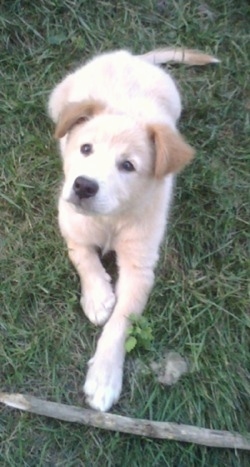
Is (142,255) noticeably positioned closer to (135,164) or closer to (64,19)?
(135,164)

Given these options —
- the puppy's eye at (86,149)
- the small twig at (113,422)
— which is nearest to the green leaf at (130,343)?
the small twig at (113,422)

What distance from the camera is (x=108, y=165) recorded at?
3.51 meters

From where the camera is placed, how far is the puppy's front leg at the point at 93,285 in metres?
4.09

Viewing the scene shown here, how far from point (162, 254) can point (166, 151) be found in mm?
906

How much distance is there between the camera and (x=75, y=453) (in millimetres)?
3928

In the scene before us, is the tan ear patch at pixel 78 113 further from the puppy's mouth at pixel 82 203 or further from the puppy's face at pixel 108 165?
the puppy's mouth at pixel 82 203

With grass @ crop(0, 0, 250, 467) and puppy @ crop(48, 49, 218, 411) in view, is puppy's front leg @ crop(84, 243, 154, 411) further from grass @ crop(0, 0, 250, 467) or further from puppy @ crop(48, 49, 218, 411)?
grass @ crop(0, 0, 250, 467)

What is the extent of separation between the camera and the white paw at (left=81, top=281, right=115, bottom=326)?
13.4ft

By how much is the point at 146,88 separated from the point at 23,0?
1.24 m

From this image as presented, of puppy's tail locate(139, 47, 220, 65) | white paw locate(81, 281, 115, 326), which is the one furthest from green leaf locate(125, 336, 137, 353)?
puppy's tail locate(139, 47, 220, 65)

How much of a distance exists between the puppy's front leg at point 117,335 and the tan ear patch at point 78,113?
719 millimetres

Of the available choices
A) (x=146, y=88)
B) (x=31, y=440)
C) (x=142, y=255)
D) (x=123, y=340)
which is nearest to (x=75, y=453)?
(x=31, y=440)

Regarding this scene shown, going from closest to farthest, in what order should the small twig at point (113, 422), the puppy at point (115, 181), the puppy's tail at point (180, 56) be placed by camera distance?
the puppy at point (115, 181) < the small twig at point (113, 422) < the puppy's tail at point (180, 56)

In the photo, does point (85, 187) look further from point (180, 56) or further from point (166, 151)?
point (180, 56)
